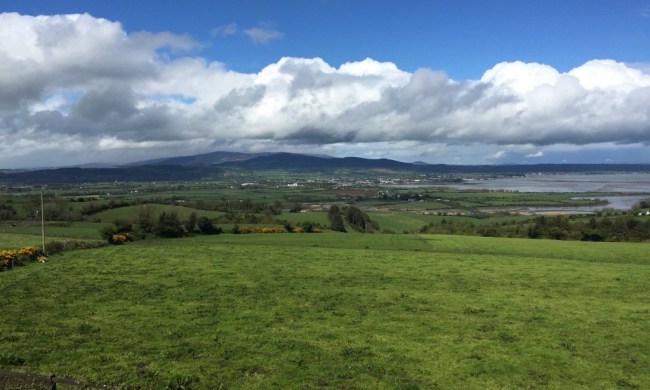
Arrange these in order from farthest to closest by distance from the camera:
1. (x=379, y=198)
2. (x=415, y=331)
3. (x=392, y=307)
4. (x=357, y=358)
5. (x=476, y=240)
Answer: (x=379, y=198), (x=476, y=240), (x=392, y=307), (x=415, y=331), (x=357, y=358)

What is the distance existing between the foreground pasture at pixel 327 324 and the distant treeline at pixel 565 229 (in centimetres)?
3766

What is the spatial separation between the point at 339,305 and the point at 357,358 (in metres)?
7.93

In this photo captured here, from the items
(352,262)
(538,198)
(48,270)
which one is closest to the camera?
(48,270)

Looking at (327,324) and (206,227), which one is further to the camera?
(206,227)

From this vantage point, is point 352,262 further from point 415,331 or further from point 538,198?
point 538,198

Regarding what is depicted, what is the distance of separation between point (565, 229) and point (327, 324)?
68.5 m

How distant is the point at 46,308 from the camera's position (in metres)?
22.4

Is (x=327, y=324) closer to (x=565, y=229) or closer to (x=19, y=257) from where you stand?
(x=19, y=257)

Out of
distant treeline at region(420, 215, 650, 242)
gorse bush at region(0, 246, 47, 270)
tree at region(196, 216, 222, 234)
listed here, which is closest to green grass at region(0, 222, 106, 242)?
tree at region(196, 216, 222, 234)

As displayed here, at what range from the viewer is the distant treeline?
70.9 metres

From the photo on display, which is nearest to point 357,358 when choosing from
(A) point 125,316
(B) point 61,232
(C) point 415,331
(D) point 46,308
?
(C) point 415,331

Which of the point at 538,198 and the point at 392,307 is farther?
the point at 538,198

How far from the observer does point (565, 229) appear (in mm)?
76688

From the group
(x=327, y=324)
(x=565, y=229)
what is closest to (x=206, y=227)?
(x=327, y=324)
